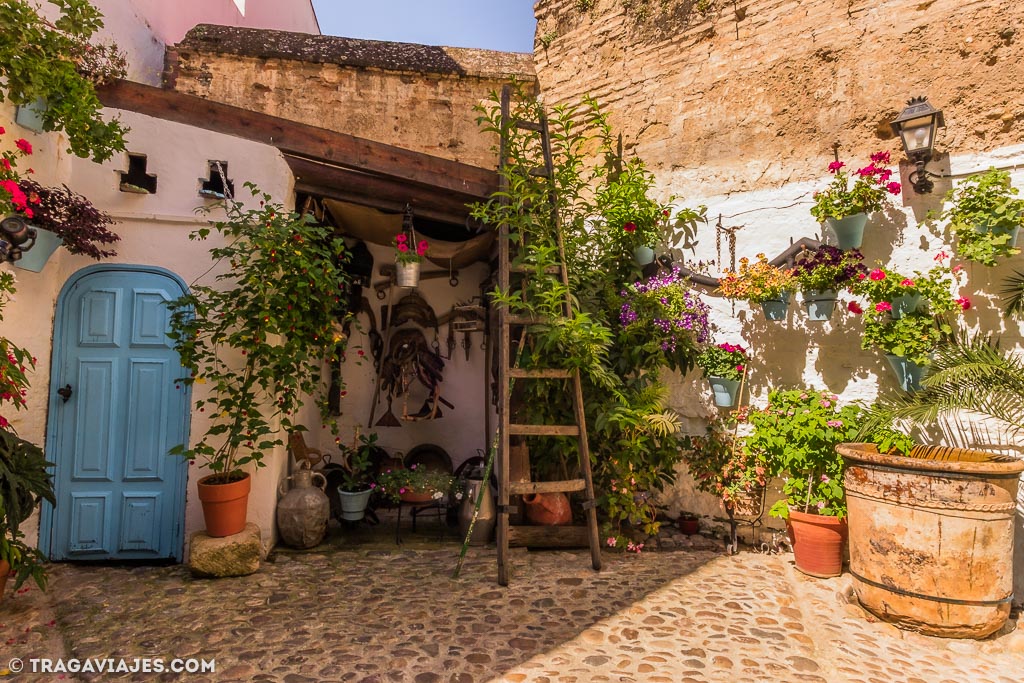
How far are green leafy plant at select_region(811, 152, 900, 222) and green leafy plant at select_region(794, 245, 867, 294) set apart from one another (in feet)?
0.91

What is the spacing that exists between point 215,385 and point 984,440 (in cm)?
521

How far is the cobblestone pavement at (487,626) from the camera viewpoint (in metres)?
2.58

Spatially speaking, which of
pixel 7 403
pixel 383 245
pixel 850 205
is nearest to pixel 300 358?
pixel 7 403

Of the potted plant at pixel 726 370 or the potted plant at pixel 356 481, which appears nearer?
the potted plant at pixel 726 370

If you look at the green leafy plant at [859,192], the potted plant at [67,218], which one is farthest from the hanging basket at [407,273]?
the green leafy plant at [859,192]

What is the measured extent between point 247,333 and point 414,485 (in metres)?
1.92

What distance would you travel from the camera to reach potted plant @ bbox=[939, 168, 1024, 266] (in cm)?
320

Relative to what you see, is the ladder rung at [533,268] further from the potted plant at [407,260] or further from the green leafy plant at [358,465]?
the green leafy plant at [358,465]

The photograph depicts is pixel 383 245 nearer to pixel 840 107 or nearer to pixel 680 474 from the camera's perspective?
pixel 680 474

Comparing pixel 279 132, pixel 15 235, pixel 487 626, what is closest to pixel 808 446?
pixel 487 626

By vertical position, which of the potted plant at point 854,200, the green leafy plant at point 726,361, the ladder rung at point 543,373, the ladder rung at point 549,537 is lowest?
the ladder rung at point 549,537

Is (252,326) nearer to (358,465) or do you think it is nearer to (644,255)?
(358,465)

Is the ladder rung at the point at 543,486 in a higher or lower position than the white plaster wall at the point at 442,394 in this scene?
lower

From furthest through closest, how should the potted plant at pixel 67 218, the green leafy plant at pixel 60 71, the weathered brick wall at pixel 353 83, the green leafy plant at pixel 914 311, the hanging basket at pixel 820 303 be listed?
the weathered brick wall at pixel 353 83 < the hanging basket at pixel 820 303 < the green leafy plant at pixel 914 311 < the potted plant at pixel 67 218 < the green leafy plant at pixel 60 71
